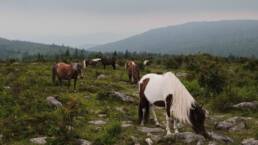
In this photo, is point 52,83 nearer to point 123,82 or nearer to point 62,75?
point 62,75

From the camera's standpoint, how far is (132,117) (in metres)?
18.1

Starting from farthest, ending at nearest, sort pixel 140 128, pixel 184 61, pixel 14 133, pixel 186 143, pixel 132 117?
pixel 184 61, pixel 132 117, pixel 140 128, pixel 14 133, pixel 186 143

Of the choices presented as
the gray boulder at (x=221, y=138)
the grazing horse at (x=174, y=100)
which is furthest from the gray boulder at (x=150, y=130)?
the gray boulder at (x=221, y=138)

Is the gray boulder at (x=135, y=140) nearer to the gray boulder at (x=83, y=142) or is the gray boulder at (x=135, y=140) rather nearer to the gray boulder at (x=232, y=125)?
the gray boulder at (x=83, y=142)

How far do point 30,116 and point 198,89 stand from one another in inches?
428

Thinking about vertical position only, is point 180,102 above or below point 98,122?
above

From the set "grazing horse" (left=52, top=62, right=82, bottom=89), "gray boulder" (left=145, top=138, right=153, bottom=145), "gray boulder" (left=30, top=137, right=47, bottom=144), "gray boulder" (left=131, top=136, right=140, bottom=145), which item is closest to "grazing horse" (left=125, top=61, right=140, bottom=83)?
"grazing horse" (left=52, top=62, right=82, bottom=89)

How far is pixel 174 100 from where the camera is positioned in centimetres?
1499

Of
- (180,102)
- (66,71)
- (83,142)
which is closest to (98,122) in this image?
(83,142)

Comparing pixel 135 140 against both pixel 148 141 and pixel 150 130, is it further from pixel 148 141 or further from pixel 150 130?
pixel 150 130

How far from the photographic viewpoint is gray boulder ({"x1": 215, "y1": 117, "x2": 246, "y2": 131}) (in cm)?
1606

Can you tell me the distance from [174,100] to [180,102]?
0.28 metres

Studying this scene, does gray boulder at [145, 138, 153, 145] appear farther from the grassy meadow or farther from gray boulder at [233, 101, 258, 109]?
gray boulder at [233, 101, 258, 109]

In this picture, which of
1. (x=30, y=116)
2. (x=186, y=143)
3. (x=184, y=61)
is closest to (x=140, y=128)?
(x=186, y=143)
